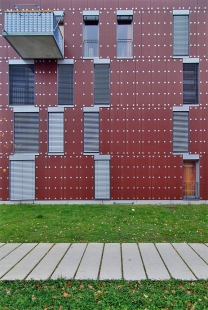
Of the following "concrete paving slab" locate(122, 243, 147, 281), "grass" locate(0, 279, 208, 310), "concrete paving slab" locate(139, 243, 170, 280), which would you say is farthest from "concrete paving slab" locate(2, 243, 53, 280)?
"concrete paving slab" locate(139, 243, 170, 280)

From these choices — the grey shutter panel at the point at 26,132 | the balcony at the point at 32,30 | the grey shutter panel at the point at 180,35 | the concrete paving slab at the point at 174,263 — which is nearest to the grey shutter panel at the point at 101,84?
the balcony at the point at 32,30

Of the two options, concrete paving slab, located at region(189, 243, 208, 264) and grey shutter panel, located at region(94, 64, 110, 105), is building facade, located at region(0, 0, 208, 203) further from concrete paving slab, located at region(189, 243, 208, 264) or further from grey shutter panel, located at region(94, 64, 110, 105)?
concrete paving slab, located at region(189, 243, 208, 264)

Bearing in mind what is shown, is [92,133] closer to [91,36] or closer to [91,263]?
[91,36]

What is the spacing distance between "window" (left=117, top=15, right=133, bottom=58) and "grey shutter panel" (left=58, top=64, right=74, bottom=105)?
9.84 feet

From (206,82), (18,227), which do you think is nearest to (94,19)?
(206,82)

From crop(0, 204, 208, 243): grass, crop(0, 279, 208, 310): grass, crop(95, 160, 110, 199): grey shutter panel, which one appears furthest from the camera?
crop(95, 160, 110, 199): grey shutter panel

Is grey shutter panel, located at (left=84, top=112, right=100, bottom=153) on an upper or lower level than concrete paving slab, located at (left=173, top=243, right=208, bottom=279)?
upper

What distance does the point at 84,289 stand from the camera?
11.9ft

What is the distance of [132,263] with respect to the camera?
466 centimetres

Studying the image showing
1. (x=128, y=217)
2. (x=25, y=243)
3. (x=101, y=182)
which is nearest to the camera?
(x=25, y=243)

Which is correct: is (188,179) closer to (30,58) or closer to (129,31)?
(129,31)

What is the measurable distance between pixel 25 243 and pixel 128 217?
430 centimetres

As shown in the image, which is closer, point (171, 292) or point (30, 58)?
point (171, 292)

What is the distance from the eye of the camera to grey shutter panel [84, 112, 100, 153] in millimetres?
12711
